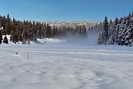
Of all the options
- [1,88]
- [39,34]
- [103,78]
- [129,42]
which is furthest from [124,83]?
[39,34]

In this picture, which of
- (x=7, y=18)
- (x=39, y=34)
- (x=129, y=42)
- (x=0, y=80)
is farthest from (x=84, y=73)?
(x=39, y=34)

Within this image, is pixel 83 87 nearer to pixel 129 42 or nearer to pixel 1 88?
pixel 1 88

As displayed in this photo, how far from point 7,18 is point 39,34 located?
29.3 m

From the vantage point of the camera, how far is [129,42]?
205 ft

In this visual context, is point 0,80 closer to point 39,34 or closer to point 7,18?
point 7,18

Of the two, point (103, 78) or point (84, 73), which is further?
point (84, 73)

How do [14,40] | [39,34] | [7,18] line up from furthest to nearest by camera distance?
[39,34] → [7,18] → [14,40]

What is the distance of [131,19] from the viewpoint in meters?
68.7

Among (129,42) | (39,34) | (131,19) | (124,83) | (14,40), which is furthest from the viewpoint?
(39,34)

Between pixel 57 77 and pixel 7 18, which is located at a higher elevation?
pixel 7 18

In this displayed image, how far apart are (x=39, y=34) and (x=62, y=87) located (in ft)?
377

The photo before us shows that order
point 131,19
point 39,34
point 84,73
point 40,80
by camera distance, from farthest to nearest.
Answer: point 39,34, point 131,19, point 84,73, point 40,80

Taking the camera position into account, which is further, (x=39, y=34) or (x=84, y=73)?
(x=39, y=34)

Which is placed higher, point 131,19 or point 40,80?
point 131,19
